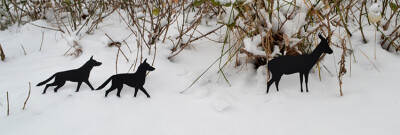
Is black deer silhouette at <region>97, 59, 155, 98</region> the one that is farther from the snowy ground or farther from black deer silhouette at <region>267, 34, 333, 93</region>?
black deer silhouette at <region>267, 34, 333, 93</region>

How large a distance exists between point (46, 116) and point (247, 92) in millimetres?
992

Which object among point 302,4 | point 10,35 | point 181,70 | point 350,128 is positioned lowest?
point 350,128

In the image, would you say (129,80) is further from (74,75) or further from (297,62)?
(297,62)

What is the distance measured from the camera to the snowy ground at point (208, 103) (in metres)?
1.34

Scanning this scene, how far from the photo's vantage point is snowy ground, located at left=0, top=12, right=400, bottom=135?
134cm

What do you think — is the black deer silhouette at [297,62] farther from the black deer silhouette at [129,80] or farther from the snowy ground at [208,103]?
the black deer silhouette at [129,80]

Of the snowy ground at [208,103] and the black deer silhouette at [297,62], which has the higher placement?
the black deer silhouette at [297,62]

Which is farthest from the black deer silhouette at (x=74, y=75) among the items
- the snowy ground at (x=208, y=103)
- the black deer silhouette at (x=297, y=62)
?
the black deer silhouette at (x=297, y=62)

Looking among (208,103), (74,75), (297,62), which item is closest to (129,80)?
Result: (74,75)

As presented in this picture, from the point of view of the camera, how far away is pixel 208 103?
1.51 meters

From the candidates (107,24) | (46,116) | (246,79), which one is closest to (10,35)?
(107,24)

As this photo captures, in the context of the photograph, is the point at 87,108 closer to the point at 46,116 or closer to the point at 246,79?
the point at 46,116

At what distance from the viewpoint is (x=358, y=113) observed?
1.38 metres

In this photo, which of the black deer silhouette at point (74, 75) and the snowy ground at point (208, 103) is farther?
the black deer silhouette at point (74, 75)
